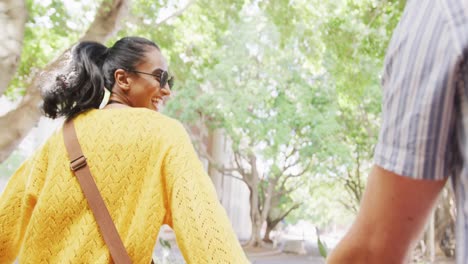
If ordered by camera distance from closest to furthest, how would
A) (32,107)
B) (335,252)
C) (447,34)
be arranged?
(447,34) → (335,252) → (32,107)

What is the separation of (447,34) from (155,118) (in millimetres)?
945

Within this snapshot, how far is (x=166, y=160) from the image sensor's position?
1407mm

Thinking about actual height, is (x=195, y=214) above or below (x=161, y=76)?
below

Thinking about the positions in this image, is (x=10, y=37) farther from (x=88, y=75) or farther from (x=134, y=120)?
(x=134, y=120)

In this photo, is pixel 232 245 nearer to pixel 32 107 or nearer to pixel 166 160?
pixel 166 160

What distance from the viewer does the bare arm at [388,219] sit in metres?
0.66

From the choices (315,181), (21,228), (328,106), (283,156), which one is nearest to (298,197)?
(315,181)

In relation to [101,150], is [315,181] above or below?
below

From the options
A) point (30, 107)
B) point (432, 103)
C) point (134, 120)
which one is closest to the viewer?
point (432, 103)

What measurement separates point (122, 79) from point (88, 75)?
0.29ft

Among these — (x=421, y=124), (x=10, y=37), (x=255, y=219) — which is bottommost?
(x=255, y=219)

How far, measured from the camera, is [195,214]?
4.43ft

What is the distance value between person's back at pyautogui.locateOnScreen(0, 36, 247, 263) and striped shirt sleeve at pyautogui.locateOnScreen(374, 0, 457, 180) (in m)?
0.74

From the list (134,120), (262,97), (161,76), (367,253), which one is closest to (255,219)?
(262,97)
